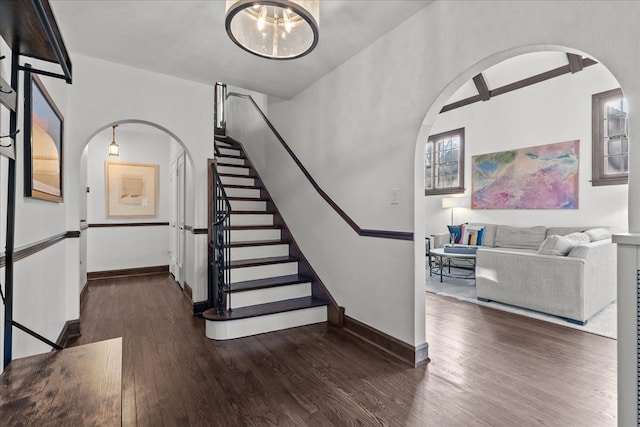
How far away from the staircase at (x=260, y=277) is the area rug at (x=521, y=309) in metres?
→ 1.93

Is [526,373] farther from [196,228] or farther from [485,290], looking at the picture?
[196,228]

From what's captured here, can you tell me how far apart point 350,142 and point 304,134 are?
3.02 ft

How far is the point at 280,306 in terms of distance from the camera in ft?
9.95

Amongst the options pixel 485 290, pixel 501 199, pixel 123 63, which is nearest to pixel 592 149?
pixel 501 199

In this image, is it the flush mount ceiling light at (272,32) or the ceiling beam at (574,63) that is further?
the ceiling beam at (574,63)

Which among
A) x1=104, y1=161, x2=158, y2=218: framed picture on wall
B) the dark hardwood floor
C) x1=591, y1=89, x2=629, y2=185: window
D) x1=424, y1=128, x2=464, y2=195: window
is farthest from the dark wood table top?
x1=424, y1=128, x2=464, y2=195: window

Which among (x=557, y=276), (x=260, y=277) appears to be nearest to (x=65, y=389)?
(x=260, y=277)

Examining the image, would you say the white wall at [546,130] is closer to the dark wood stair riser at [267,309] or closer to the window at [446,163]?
the window at [446,163]

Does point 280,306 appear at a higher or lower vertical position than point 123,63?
lower

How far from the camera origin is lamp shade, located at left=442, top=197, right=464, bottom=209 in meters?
6.26

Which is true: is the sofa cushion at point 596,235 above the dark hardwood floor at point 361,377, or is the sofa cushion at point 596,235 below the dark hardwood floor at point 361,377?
above

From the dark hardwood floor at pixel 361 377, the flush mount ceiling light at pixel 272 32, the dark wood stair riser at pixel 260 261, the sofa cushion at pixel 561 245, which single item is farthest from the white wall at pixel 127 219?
the sofa cushion at pixel 561 245

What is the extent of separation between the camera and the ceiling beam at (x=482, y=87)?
5.84m

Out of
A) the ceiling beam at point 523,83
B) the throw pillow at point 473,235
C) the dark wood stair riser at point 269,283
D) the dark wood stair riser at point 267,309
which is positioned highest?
the ceiling beam at point 523,83
